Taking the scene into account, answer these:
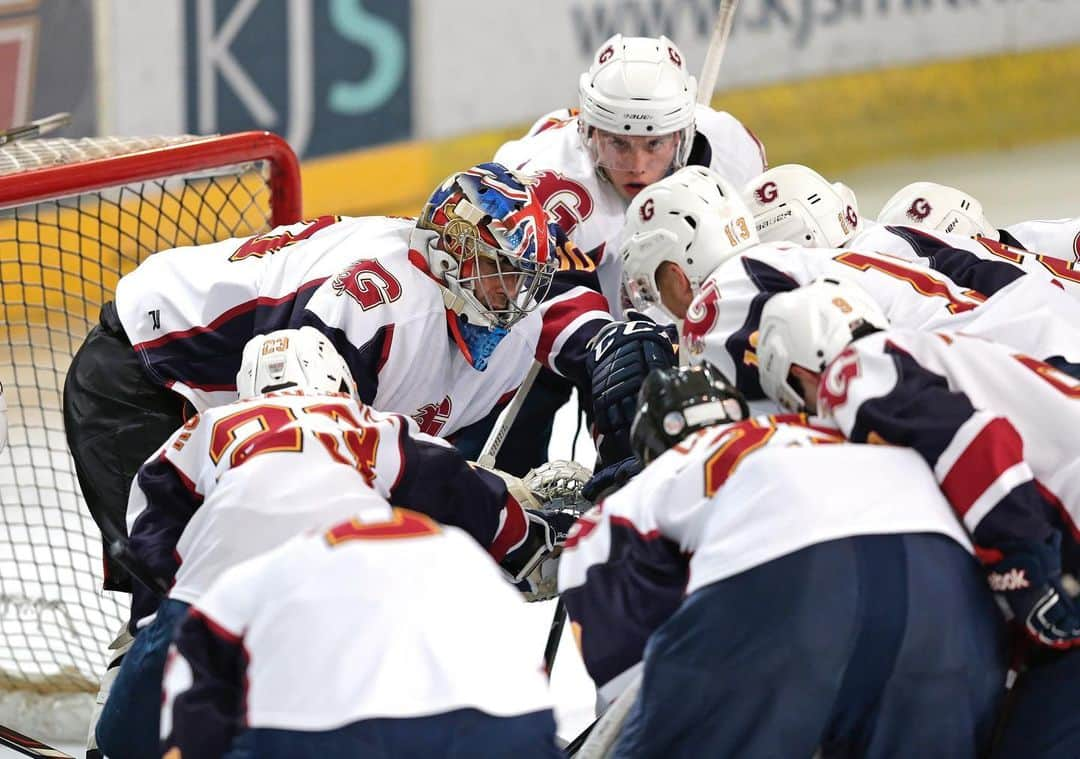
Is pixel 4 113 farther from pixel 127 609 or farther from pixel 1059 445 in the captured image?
pixel 1059 445

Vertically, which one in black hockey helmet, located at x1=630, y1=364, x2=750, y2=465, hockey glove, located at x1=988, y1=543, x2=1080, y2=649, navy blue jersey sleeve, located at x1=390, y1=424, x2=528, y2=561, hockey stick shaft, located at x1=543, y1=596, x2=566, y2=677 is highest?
black hockey helmet, located at x1=630, y1=364, x2=750, y2=465

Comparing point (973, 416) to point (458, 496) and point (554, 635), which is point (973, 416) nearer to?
point (458, 496)

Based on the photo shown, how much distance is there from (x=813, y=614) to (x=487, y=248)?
3.74 feet

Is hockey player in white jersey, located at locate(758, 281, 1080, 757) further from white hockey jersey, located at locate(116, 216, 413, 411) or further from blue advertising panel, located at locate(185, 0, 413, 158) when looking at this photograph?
blue advertising panel, located at locate(185, 0, 413, 158)

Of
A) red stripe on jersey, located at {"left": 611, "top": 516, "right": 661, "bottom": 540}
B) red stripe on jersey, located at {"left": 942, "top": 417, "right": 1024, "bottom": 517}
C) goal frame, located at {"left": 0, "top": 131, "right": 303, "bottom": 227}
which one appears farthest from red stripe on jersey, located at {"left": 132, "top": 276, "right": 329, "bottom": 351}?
red stripe on jersey, located at {"left": 942, "top": 417, "right": 1024, "bottom": 517}

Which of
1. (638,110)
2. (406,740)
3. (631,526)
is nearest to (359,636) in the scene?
(406,740)

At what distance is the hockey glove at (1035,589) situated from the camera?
217 centimetres

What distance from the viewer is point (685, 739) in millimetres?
2176

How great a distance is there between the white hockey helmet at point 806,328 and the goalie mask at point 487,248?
66 centimetres

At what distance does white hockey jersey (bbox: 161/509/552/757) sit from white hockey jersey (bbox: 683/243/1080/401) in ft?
2.86

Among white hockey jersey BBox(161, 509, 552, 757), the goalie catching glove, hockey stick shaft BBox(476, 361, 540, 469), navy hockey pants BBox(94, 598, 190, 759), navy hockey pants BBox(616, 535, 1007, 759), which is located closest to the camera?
white hockey jersey BBox(161, 509, 552, 757)

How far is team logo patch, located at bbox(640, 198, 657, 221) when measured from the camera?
3022mm

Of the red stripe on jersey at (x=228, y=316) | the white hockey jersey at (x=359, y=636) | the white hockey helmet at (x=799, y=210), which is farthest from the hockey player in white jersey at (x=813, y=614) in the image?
the red stripe on jersey at (x=228, y=316)

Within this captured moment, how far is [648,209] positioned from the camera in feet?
9.95
